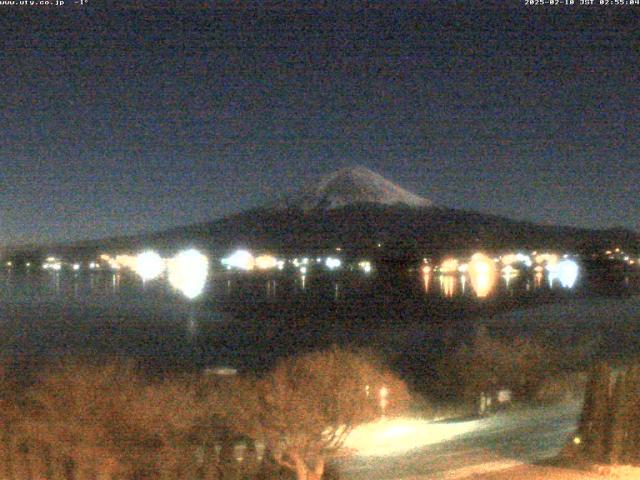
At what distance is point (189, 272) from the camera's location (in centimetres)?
6900

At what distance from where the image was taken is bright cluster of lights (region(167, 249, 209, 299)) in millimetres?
54672

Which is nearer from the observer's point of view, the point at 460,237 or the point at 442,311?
the point at 442,311

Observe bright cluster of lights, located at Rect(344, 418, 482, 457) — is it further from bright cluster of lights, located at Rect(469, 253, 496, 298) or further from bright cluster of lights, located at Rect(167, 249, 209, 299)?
bright cluster of lights, located at Rect(167, 249, 209, 299)

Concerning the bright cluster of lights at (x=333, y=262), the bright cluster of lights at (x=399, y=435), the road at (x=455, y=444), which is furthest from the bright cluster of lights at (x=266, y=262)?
the bright cluster of lights at (x=399, y=435)

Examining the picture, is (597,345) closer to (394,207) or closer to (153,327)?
(153,327)

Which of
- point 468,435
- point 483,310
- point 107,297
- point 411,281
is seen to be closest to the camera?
point 468,435

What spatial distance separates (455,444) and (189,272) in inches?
2110

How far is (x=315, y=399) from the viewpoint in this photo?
1201 centimetres

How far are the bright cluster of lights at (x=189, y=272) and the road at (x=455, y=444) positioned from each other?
31.7 m

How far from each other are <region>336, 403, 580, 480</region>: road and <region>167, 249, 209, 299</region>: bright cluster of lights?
31676mm

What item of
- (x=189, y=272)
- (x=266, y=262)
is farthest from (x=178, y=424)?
(x=266, y=262)

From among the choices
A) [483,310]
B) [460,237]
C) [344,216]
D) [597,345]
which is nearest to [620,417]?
[597,345]

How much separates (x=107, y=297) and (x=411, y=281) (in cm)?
1719

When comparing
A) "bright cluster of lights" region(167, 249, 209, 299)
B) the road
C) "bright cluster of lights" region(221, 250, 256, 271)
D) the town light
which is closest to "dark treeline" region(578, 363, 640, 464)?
the road
